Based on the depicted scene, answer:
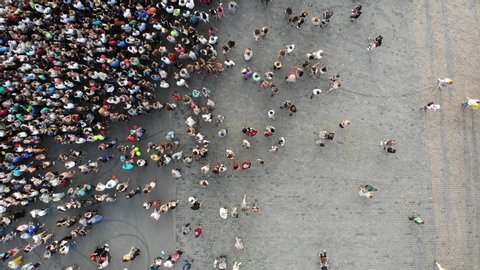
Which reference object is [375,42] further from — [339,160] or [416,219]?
[416,219]

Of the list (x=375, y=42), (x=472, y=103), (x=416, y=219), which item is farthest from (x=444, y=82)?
(x=416, y=219)

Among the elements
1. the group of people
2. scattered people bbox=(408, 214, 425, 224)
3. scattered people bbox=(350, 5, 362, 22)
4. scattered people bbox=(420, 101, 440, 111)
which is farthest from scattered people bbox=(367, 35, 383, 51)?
scattered people bbox=(408, 214, 425, 224)

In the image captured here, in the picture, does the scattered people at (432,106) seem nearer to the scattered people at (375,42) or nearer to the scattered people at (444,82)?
the scattered people at (444,82)

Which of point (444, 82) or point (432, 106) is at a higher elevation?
point (444, 82)

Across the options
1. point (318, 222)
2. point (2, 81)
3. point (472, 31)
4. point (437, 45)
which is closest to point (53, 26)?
point (2, 81)

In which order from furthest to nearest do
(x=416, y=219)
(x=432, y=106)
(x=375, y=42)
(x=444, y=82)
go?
(x=375, y=42) → (x=444, y=82) → (x=432, y=106) → (x=416, y=219)

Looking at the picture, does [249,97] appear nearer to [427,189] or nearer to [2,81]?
[427,189]

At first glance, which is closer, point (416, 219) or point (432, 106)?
point (416, 219)

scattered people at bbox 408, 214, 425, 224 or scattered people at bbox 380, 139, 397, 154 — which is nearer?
scattered people at bbox 408, 214, 425, 224

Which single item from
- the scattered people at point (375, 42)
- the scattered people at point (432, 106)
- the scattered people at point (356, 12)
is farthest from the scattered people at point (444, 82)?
the scattered people at point (356, 12)

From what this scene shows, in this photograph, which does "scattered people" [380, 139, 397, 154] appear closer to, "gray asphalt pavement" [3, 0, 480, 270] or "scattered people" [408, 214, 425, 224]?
"gray asphalt pavement" [3, 0, 480, 270]
